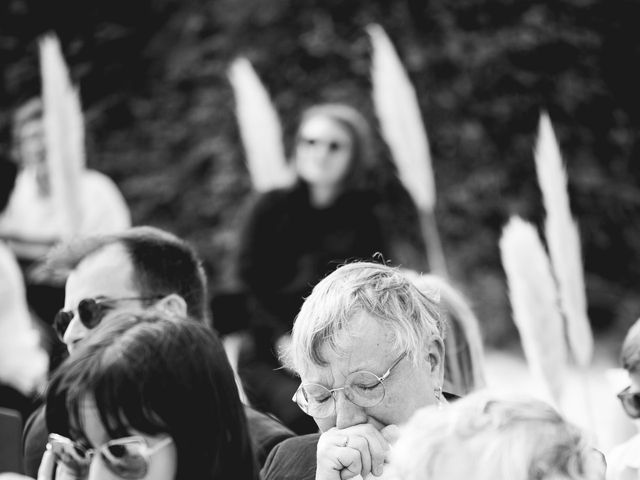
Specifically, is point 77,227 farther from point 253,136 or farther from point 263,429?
point 263,429

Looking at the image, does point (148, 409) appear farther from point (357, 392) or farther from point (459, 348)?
point (459, 348)

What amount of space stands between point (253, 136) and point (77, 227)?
3.62 feet

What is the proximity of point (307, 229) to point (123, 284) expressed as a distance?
6.74 feet

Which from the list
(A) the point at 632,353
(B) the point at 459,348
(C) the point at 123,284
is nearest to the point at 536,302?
(B) the point at 459,348

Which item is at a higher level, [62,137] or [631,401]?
[62,137]

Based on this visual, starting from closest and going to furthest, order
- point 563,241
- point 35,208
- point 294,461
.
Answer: point 294,461 → point 563,241 → point 35,208

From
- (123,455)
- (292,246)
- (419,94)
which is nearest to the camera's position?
(123,455)

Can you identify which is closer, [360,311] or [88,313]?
[360,311]

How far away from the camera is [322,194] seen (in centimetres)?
580

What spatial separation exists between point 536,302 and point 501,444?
85.8 inches

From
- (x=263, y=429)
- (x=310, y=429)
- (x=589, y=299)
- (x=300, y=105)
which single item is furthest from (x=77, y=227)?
(x=589, y=299)

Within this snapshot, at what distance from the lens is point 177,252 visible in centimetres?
386

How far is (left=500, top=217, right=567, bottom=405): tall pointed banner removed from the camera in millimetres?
4203

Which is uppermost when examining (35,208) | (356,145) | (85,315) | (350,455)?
(356,145)
